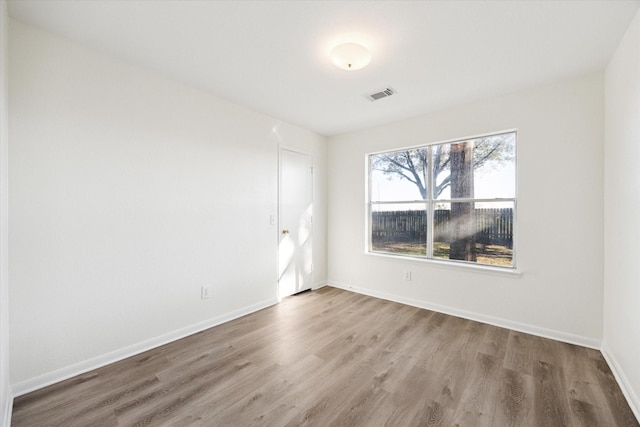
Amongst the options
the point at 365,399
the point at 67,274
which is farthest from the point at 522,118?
the point at 67,274

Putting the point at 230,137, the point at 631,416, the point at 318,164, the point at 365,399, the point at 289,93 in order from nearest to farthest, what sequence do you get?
the point at 631,416 < the point at 365,399 < the point at 289,93 < the point at 230,137 < the point at 318,164

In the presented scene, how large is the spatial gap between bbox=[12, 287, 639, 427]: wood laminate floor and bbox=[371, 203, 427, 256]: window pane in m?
1.22

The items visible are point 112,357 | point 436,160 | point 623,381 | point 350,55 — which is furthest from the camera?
point 436,160

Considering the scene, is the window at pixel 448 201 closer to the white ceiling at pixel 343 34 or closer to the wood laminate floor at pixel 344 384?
the white ceiling at pixel 343 34

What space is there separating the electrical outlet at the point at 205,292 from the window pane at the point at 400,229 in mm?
2421

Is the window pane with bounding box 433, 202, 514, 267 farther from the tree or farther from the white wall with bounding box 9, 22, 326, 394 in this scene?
the white wall with bounding box 9, 22, 326, 394

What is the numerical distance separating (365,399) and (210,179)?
250cm

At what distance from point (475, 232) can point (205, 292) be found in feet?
10.5

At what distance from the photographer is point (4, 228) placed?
167cm

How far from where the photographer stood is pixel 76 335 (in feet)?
6.89

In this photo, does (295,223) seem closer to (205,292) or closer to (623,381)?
(205,292)

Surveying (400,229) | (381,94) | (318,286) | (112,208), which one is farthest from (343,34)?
(318,286)

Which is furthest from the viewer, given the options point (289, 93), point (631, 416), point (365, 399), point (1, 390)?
point (289, 93)

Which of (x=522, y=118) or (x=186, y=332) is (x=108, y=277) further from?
(x=522, y=118)
